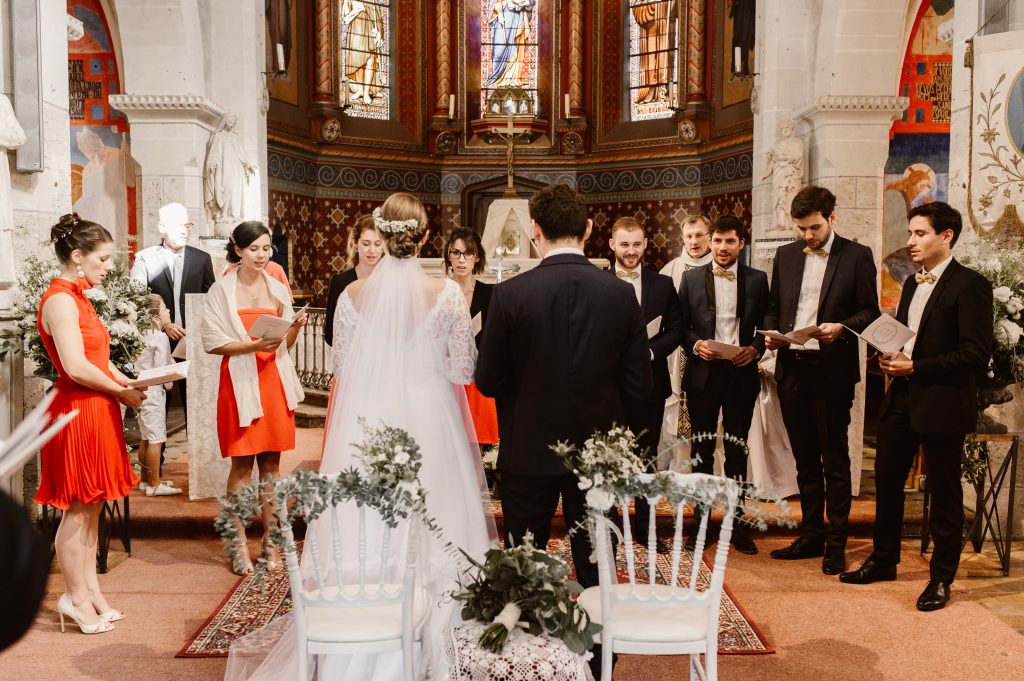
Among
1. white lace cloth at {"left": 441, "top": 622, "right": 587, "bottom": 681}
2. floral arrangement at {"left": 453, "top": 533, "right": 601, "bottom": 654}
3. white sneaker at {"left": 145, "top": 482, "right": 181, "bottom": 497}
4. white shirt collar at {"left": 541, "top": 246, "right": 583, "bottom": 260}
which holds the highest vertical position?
white shirt collar at {"left": 541, "top": 246, "right": 583, "bottom": 260}

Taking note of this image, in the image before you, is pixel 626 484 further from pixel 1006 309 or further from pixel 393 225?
pixel 1006 309

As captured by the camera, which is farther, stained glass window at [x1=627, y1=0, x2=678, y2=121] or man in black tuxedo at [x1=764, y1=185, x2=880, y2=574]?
stained glass window at [x1=627, y1=0, x2=678, y2=121]

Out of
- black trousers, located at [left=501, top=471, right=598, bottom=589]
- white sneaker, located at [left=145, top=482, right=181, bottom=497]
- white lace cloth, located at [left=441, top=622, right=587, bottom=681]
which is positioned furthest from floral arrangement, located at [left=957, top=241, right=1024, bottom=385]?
white sneaker, located at [left=145, top=482, right=181, bottom=497]

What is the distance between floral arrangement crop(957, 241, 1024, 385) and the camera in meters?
4.19

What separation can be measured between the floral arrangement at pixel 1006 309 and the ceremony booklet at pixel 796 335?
0.81 m

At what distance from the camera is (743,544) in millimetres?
4691

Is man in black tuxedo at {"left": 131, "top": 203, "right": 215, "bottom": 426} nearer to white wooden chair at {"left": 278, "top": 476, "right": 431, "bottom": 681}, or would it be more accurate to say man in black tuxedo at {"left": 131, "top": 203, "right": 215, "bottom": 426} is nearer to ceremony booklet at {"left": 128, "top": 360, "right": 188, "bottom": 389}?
ceremony booklet at {"left": 128, "top": 360, "right": 188, "bottom": 389}

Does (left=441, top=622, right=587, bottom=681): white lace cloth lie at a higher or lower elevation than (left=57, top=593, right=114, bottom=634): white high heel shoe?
higher

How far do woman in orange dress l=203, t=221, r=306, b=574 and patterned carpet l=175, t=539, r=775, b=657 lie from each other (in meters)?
0.12

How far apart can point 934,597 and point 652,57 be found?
10.7 meters

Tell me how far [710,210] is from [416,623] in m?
10.5

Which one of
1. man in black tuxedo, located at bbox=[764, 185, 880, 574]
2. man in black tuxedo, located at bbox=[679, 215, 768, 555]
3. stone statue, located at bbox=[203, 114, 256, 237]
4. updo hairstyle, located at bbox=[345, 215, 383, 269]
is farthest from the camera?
stone statue, located at bbox=[203, 114, 256, 237]

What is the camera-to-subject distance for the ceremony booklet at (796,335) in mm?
4059

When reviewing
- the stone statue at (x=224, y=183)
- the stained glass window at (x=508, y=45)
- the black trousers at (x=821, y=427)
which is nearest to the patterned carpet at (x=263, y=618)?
the black trousers at (x=821, y=427)
